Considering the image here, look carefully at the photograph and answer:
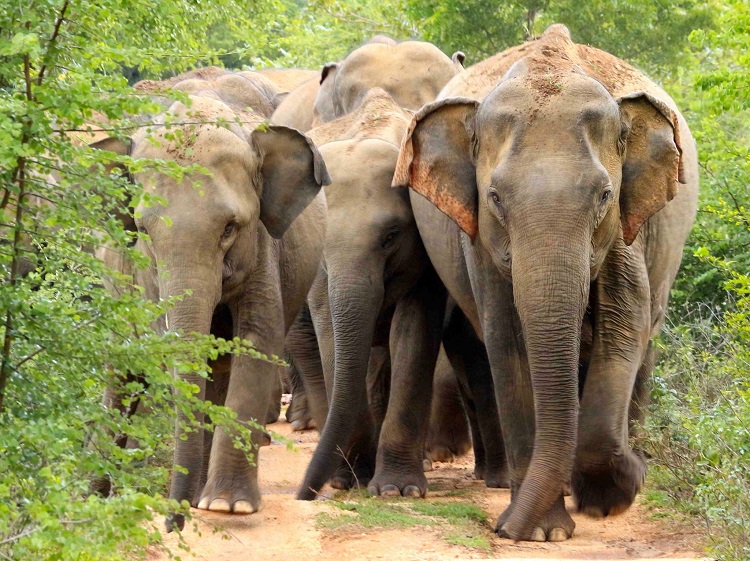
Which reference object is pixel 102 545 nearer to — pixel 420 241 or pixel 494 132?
pixel 494 132

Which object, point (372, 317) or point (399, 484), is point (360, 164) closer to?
point (372, 317)

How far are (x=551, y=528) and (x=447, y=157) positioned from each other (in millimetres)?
1898

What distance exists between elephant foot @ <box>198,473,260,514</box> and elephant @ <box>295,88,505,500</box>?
3.20 ft

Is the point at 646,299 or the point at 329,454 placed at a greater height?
the point at 646,299

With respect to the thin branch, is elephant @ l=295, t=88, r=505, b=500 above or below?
below

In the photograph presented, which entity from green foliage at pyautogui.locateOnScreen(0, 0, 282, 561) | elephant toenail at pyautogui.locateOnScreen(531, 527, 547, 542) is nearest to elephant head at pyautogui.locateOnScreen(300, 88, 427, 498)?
elephant toenail at pyautogui.locateOnScreen(531, 527, 547, 542)

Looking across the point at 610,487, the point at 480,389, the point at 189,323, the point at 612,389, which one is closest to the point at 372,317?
the point at 480,389

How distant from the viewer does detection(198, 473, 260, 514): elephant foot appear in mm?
7215

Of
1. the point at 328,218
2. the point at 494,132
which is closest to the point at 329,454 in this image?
the point at 328,218

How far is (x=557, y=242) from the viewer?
6914 millimetres

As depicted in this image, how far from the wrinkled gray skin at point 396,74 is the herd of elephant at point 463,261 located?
1.99 meters

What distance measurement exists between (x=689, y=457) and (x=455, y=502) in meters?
1.25

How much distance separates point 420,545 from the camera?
22.7ft

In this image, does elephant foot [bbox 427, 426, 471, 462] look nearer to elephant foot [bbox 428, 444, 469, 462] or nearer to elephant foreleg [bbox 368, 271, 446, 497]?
elephant foot [bbox 428, 444, 469, 462]
